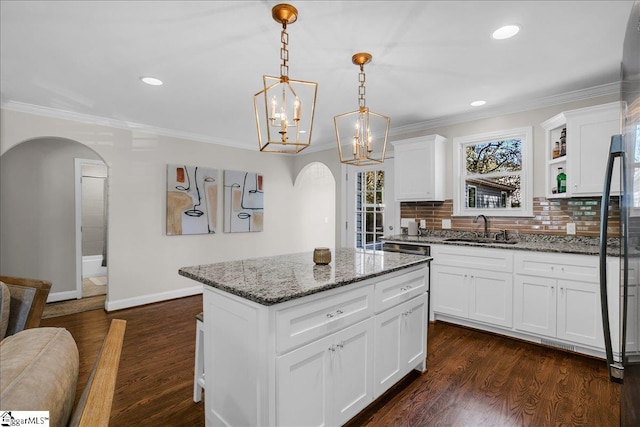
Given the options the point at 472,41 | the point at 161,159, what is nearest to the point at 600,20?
the point at 472,41

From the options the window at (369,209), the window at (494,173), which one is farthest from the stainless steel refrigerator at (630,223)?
the window at (369,209)

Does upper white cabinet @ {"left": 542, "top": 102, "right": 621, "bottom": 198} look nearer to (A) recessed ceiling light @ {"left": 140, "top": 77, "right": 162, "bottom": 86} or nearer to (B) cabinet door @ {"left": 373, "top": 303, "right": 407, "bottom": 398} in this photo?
(B) cabinet door @ {"left": 373, "top": 303, "right": 407, "bottom": 398}

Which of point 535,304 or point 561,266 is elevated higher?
point 561,266

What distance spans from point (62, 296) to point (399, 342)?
477 centimetres

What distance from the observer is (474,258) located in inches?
131

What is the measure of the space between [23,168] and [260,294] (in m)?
4.66

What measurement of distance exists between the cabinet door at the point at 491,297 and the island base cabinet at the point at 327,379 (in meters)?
1.91

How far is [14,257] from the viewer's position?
4.11 m

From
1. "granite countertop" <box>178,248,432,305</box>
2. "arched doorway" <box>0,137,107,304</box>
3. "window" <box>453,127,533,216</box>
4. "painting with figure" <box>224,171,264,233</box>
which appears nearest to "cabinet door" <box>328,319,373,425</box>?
"granite countertop" <box>178,248,432,305</box>

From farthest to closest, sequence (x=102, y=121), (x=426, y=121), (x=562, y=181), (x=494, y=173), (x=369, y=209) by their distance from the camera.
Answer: (x=369, y=209) → (x=426, y=121) → (x=102, y=121) → (x=494, y=173) → (x=562, y=181)

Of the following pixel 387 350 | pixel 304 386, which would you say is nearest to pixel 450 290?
pixel 387 350

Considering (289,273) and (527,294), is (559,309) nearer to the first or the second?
(527,294)

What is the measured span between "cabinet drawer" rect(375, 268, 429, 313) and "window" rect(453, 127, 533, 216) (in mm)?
1859

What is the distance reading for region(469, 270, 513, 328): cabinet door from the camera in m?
3.14
